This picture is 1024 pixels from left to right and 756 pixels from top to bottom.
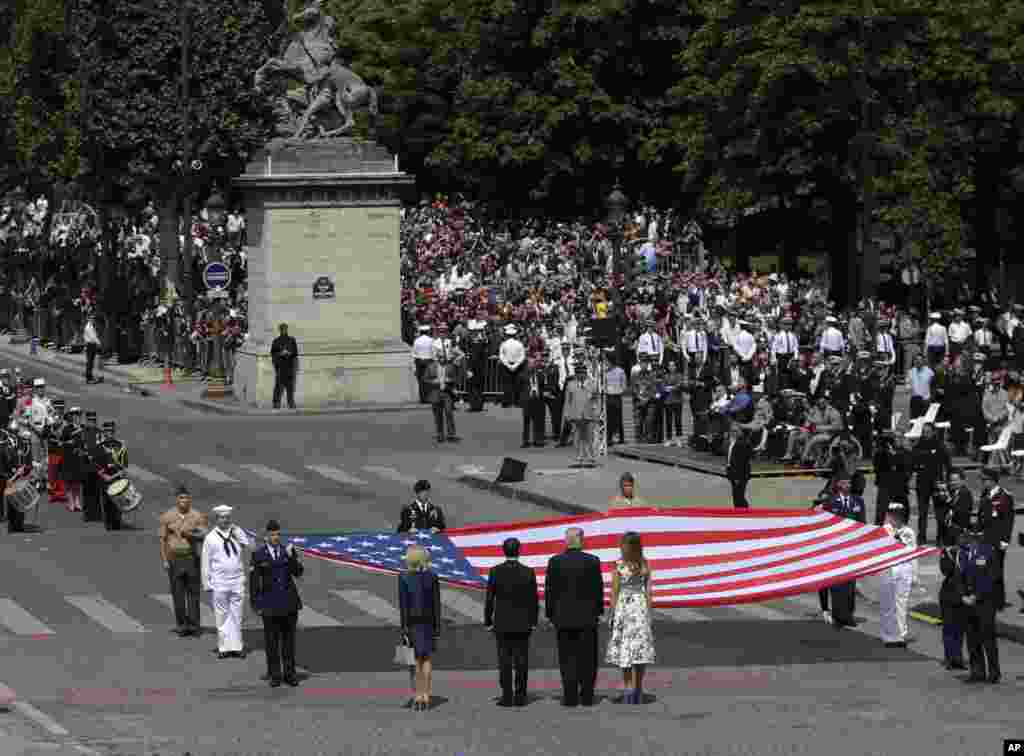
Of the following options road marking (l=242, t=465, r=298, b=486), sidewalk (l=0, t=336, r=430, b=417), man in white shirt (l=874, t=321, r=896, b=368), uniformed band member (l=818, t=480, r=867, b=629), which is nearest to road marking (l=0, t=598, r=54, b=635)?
uniformed band member (l=818, t=480, r=867, b=629)

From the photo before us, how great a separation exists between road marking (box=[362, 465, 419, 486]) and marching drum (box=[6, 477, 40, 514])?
7.78 m

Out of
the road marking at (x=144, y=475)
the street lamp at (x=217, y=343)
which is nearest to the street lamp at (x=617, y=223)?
the street lamp at (x=217, y=343)

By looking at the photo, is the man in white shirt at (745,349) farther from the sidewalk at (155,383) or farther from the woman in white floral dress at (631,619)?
the woman in white floral dress at (631,619)

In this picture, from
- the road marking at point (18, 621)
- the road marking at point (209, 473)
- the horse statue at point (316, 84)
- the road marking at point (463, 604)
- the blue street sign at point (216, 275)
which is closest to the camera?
the road marking at point (18, 621)

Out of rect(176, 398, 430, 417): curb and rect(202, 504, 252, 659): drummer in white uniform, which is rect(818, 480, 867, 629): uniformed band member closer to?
rect(202, 504, 252, 659): drummer in white uniform

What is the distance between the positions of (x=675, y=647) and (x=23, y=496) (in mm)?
13870

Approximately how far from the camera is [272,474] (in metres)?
50.1

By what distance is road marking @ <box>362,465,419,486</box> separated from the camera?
160ft

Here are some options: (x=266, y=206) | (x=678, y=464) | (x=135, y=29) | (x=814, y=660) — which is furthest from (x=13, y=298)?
(x=814, y=660)

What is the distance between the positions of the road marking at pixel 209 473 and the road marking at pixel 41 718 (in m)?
21.2

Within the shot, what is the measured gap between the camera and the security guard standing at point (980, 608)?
29344 mm

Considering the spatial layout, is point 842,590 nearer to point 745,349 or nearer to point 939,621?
point 939,621

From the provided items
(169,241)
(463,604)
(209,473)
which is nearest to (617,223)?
(209,473)

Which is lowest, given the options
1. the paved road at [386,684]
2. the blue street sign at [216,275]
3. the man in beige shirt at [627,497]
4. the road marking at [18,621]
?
the paved road at [386,684]
